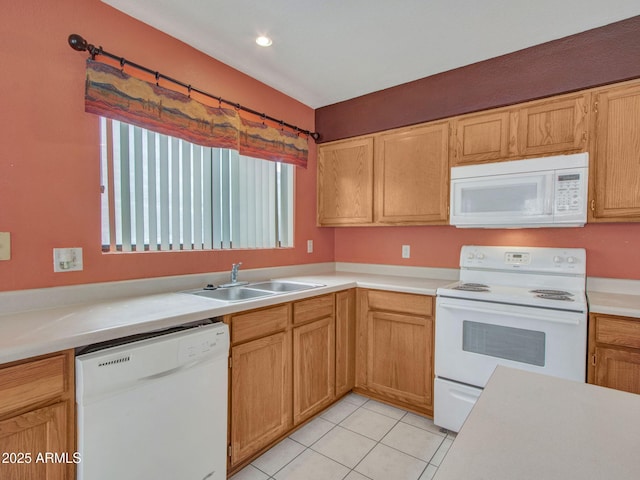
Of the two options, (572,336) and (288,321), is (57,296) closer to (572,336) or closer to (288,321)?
(288,321)

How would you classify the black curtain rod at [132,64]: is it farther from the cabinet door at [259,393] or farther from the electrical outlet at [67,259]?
the cabinet door at [259,393]

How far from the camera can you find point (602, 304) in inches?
67.2

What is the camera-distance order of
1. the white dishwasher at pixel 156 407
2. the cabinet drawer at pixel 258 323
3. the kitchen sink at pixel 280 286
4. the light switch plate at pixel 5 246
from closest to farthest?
the white dishwasher at pixel 156 407 < the light switch plate at pixel 5 246 < the cabinet drawer at pixel 258 323 < the kitchen sink at pixel 280 286

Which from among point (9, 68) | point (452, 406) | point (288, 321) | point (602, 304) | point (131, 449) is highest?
point (9, 68)

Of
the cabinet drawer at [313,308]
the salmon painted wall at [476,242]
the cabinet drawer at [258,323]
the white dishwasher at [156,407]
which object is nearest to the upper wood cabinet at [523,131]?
the salmon painted wall at [476,242]

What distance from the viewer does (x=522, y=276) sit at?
2.28 m

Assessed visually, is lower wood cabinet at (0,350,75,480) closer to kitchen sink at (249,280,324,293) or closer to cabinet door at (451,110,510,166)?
kitchen sink at (249,280,324,293)

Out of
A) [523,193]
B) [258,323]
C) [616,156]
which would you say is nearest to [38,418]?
[258,323]

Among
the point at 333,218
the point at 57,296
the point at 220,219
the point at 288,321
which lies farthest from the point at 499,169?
the point at 57,296

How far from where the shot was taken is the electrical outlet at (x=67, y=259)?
62.4 inches

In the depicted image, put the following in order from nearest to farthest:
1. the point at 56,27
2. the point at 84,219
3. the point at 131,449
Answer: the point at 131,449 → the point at 56,27 → the point at 84,219

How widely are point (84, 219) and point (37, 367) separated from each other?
84 centimetres

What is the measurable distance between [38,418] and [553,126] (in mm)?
2894

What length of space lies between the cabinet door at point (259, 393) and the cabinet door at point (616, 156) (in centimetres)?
204
